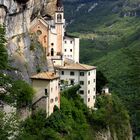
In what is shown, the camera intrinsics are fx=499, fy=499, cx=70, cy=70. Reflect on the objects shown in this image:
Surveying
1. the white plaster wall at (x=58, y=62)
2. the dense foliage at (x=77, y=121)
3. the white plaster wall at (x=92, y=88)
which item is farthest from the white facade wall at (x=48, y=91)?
the white plaster wall at (x=92, y=88)

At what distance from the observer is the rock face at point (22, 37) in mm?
65375

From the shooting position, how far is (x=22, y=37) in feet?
236

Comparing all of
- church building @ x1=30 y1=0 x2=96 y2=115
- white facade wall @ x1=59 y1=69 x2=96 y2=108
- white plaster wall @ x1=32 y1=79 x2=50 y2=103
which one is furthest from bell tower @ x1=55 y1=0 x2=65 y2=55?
white plaster wall @ x1=32 y1=79 x2=50 y2=103

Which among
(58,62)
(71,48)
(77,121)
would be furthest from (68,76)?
(71,48)

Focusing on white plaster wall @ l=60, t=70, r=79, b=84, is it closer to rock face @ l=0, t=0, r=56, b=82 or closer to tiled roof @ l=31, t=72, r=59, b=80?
rock face @ l=0, t=0, r=56, b=82

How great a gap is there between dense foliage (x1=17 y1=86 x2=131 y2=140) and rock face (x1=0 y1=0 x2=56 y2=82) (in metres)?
6.52

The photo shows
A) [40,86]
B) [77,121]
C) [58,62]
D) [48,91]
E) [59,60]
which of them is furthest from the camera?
[58,62]

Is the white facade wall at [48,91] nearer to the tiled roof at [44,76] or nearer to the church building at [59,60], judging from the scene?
the tiled roof at [44,76]

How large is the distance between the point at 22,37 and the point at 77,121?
15.1 metres

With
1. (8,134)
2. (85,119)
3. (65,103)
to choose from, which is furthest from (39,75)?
(8,134)

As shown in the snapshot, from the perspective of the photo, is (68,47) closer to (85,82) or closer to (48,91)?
(85,82)

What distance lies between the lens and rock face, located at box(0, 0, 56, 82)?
2574 inches

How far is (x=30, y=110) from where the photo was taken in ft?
216

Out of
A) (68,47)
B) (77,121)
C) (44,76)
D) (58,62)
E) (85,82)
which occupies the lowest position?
(77,121)
